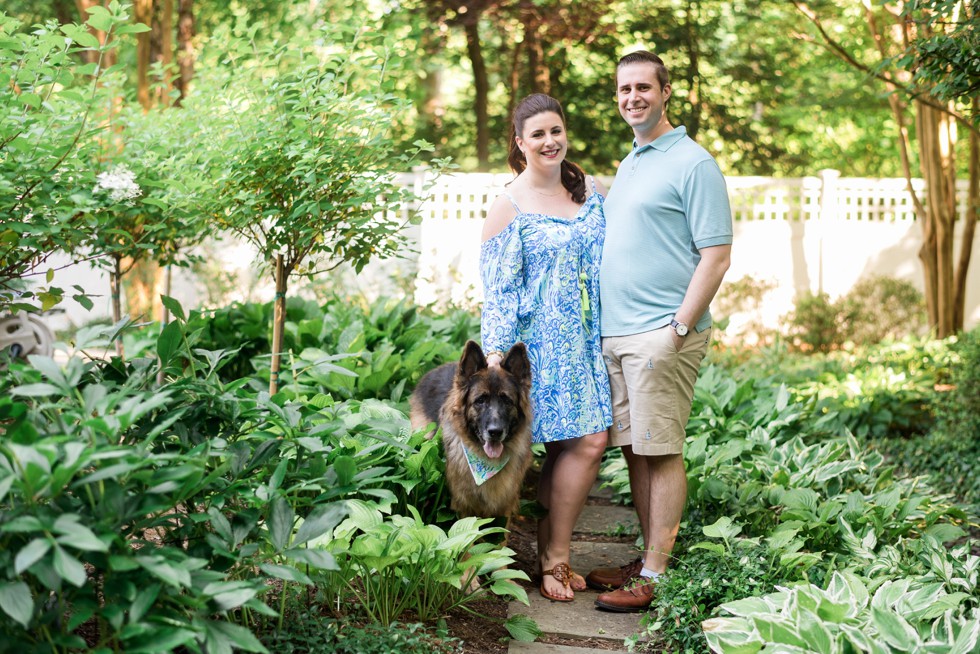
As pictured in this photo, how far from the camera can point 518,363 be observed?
3.85 meters

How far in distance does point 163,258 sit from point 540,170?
2.67 meters

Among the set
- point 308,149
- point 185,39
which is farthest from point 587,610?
point 185,39

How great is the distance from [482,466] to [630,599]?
851 millimetres

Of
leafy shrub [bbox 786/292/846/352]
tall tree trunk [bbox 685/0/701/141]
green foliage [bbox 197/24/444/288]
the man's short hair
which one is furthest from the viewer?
tall tree trunk [bbox 685/0/701/141]

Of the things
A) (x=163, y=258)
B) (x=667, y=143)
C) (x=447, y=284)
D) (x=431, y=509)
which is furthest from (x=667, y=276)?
(x=447, y=284)

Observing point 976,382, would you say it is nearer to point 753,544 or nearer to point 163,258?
point 753,544

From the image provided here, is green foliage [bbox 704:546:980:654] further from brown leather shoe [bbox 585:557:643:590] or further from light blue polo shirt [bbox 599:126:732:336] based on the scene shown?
light blue polo shirt [bbox 599:126:732:336]

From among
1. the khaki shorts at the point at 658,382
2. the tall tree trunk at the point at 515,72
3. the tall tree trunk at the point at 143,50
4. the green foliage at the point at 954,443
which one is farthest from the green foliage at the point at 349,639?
the tall tree trunk at the point at 515,72

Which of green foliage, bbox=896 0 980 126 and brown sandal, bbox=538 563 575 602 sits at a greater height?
green foliage, bbox=896 0 980 126

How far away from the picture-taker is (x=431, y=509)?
420 centimetres

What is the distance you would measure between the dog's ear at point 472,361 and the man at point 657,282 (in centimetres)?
56

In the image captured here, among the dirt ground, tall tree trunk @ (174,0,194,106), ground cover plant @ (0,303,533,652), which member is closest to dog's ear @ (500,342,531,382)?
ground cover plant @ (0,303,533,652)

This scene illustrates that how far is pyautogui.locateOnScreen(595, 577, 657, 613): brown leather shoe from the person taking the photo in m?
3.86

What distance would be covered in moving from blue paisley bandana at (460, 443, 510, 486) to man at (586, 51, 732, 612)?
0.56 m
